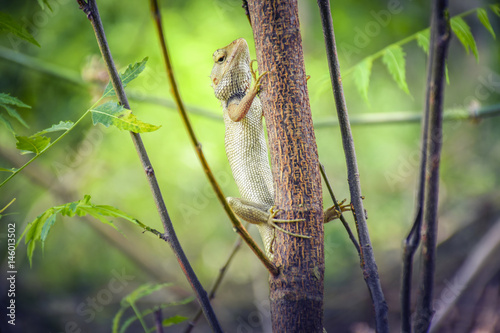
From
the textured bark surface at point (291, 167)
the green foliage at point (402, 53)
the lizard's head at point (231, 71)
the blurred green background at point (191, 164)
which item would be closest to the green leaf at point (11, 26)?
the textured bark surface at point (291, 167)

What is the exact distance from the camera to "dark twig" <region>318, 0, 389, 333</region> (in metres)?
0.84

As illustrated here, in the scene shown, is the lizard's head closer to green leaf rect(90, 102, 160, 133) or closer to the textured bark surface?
the textured bark surface

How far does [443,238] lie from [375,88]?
1.60 meters

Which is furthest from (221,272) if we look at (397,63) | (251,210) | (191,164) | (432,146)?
(191,164)

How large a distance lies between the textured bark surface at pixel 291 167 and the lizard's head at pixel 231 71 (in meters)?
0.62

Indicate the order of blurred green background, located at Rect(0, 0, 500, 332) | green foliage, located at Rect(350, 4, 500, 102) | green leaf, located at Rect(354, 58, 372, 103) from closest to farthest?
A: green foliage, located at Rect(350, 4, 500, 102)
green leaf, located at Rect(354, 58, 372, 103)
blurred green background, located at Rect(0, 0, 500, 332)

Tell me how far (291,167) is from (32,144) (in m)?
0.55

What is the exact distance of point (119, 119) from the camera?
779mm

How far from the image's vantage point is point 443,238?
3.07m

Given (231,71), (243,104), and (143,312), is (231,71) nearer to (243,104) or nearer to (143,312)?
(243,104)

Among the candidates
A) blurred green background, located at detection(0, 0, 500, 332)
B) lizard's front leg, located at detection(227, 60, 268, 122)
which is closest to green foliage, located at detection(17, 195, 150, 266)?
lizard's front leg, located at detection(227, 60, 268, 122)

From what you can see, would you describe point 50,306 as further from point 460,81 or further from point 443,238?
point 460,81

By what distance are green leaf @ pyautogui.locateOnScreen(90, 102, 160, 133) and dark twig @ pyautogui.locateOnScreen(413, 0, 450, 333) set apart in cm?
53

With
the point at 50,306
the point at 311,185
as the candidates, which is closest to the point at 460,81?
the point at 311,185
